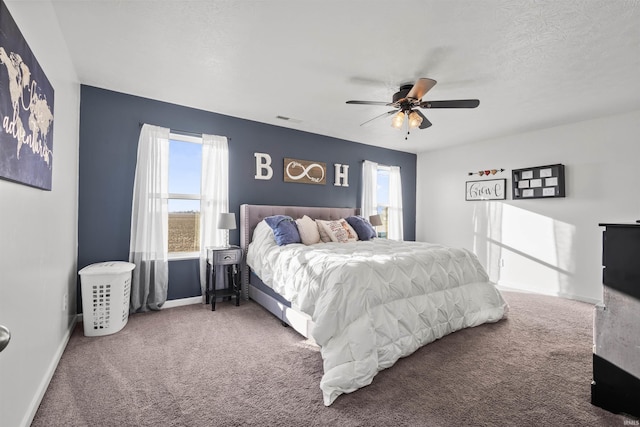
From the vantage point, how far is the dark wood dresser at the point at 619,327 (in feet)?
5.30

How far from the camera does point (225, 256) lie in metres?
3.48

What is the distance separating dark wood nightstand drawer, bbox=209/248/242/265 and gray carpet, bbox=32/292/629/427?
0.76 meters

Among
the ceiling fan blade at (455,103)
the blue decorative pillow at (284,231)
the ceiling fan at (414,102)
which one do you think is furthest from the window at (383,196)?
the ceiling fan blade at (455,103)

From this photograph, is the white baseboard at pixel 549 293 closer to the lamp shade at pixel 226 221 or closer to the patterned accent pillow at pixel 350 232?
the patterned accent pillow at pixel 350 232

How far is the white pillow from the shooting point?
356cm

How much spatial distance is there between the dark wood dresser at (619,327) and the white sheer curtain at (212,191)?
3.68 metres

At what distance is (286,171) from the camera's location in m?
4.49

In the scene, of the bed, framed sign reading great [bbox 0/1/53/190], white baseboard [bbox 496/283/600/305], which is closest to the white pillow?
the bed

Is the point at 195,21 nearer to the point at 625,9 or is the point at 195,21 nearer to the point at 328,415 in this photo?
the point at 328,415

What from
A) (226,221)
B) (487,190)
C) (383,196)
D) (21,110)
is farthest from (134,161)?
(487,190)

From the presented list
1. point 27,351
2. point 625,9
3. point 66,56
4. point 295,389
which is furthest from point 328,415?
point 66,56

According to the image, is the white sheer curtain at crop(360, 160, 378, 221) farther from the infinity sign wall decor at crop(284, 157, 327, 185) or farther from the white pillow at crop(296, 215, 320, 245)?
the white pillow at crop(296, 215, 320, 245)

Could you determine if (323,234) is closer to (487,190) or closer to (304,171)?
(304,171)

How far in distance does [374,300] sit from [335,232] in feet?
5.64
